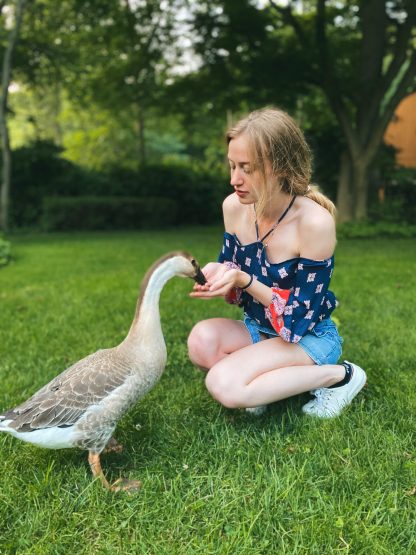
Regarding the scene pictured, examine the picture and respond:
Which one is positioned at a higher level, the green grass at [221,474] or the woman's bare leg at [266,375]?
the woman's bare leg at [266,375]

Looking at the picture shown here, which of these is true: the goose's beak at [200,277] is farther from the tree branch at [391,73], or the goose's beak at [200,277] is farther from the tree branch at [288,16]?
the tree branch at [288,16]

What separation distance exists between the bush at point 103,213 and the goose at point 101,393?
1466 centimetres

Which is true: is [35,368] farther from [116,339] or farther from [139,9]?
[139,9]

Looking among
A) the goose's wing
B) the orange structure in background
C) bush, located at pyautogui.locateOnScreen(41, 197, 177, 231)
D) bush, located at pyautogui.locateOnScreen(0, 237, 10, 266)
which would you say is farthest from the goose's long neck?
the orange structure in background

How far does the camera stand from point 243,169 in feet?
8.86

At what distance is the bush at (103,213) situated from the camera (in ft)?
54.4

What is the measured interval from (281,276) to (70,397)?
4.09ft

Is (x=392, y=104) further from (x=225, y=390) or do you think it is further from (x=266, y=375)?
(x=225, y=390)

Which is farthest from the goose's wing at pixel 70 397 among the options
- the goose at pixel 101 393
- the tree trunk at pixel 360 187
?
the tree trunk at pixel 360 187

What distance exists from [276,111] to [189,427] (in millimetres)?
1752

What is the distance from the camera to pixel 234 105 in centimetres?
1612

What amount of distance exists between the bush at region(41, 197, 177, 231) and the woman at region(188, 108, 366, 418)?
1439 centimetres

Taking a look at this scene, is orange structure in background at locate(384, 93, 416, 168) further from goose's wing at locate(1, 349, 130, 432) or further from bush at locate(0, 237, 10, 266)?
goose's wing at locate(1, 349, 130, 432)

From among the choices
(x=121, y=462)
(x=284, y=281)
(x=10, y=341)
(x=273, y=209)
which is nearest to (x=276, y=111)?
(x=273, y=209)
